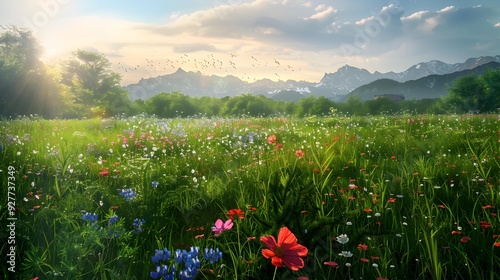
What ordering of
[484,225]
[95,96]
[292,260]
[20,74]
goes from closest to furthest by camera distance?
[292,260] → [484,225] → [20,74] → [95,96]

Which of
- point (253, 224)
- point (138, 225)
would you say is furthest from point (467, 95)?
point (138, 225)

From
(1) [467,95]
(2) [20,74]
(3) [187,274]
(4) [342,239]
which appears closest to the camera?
(3) [187,274]

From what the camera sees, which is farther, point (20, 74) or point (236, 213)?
point (20, 74)

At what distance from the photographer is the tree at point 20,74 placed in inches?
1366

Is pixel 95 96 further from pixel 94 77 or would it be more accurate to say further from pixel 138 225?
pixel 138 225

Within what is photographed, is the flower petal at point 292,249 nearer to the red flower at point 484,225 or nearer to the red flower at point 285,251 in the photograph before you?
the red flower at point 285,251

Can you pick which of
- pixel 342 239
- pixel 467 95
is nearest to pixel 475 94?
pixel 467 95

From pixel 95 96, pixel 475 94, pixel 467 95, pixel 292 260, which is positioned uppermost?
pixel 292 260

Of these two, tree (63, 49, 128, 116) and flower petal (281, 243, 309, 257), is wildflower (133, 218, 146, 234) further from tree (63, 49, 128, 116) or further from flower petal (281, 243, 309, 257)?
tree (63, 49, 128, 116)

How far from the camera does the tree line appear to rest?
117 ft

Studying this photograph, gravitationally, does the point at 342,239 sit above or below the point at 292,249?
below

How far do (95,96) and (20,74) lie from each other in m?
36.6

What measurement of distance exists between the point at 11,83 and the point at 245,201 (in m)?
42.8

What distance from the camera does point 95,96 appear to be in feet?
235
